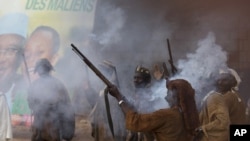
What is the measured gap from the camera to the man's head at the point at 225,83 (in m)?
6.48

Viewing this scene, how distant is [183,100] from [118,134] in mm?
1891

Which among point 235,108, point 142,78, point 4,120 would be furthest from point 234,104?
point 4,120

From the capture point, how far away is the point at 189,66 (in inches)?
278

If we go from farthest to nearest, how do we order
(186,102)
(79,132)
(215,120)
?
(79,132) → (215,120) → (186,102)

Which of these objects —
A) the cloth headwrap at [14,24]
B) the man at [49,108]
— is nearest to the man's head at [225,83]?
the man at [49,108]

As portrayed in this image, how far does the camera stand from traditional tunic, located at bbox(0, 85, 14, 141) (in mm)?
7305

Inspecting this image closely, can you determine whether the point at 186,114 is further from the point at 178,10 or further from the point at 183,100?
the point at 178,10

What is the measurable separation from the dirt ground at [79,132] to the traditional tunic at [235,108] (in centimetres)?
187

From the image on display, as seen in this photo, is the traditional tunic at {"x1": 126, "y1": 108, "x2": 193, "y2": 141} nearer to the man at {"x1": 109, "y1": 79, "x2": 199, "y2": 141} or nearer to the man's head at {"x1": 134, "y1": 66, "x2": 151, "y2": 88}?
the man at {"x1": 109, "y1": 79, "x2": 199, "y2": 141}

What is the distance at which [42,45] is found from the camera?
25.6ft

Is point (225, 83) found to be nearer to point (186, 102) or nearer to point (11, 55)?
point (186, 102)

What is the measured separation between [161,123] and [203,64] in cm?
199

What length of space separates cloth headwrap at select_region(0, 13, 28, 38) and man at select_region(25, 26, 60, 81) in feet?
0.49

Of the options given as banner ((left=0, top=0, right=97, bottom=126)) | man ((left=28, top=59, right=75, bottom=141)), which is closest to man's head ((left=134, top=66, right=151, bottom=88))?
man ((left=28, top=59, right=75, bottom=141))
